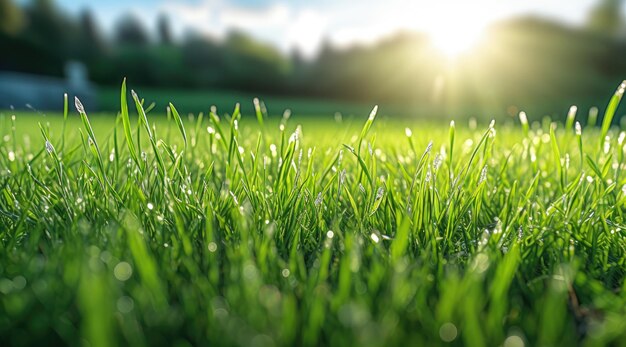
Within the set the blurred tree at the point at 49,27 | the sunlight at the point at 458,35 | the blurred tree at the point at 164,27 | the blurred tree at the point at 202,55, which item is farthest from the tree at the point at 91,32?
the sunlight at the point at 458,35

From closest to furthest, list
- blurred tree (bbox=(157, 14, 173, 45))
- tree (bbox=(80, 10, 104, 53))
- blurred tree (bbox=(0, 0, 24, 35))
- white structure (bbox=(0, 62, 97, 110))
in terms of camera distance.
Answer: white structure (bbox=(0, 62, 97, 110)) → tree (bbox=(80, 10, 104, 53)) → blurred tree (bbox=(0, 0, 24, 35)) → blurred tree (bbox=(157, 14, 173, 45))

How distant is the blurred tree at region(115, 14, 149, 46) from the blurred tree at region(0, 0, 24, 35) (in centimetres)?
432

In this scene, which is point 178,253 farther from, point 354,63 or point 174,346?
point 354,63

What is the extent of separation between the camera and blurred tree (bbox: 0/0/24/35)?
25078mm

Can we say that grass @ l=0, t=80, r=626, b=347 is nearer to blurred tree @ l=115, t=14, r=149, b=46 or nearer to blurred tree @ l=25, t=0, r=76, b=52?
blurred tree @ l=25, t=0, r=76, b=52

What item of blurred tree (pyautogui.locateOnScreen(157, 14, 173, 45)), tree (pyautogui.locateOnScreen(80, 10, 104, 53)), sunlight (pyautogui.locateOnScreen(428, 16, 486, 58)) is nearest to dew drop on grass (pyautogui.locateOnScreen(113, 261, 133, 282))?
sunlight (pyautogui.locateOnScreen(428, 16, 486, 58))

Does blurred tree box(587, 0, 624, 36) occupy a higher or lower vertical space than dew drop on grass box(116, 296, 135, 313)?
higher

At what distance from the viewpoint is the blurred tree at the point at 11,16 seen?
82.3 feet

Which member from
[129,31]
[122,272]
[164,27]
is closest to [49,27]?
[129,31]

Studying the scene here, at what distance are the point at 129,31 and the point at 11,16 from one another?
545 centimetres

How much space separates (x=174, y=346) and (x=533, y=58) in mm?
22084

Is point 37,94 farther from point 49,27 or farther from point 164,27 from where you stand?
point 164,27

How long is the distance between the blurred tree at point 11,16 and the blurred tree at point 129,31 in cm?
432

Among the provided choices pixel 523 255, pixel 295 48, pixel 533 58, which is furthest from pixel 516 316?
pixel 295 48
